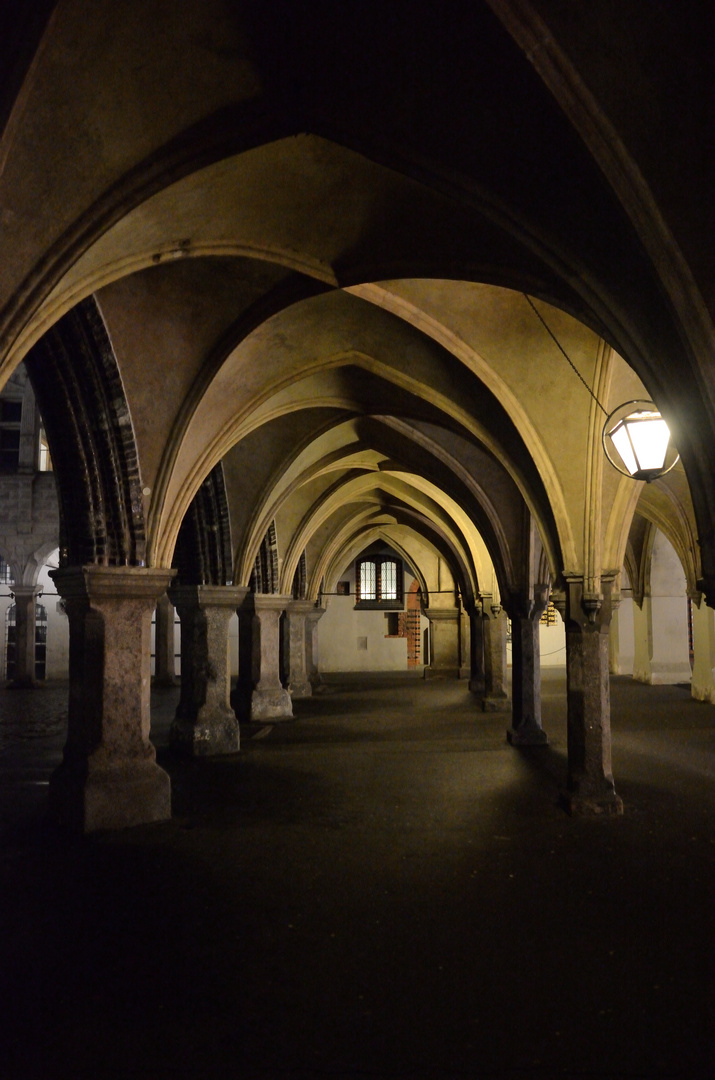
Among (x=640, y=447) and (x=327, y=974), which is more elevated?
(x=640, y=447)

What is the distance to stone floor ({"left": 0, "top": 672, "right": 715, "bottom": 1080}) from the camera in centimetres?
347

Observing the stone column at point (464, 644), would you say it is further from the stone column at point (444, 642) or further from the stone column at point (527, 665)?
the stone column at point (527, 665)

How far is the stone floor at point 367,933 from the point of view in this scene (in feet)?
11.4

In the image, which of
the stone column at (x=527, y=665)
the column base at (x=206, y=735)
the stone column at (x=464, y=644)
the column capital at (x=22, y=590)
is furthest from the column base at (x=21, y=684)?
the stone column at (x=527, y=665)

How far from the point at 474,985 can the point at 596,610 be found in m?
4.18

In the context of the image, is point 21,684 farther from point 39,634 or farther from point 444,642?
point 444,642

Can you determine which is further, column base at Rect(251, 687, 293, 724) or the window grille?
the window grille

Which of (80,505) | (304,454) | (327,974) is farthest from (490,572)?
(327,974)

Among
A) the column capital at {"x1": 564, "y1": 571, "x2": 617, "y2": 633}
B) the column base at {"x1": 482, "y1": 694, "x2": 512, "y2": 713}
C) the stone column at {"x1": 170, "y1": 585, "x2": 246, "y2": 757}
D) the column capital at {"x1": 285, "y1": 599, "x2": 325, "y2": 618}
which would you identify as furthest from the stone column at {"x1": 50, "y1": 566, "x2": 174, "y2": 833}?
the column capital at {"x1": 285, "y1": 599, "x2": 325, "y2": 618}

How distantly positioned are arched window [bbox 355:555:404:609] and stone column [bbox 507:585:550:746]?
20.2 meters

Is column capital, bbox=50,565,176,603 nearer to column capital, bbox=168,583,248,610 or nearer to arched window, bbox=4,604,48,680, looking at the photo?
column capital, bbox=168,583,248,610

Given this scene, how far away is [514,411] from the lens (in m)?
7.55

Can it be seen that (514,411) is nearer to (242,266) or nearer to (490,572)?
(242,266)

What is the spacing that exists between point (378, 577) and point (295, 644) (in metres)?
13.8
